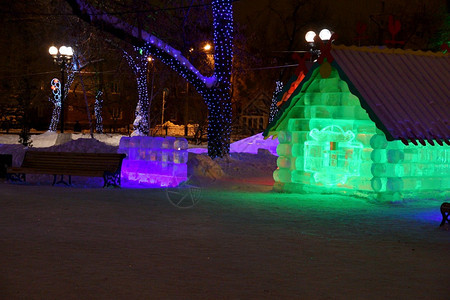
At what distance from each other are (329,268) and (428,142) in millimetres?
Result: 8485

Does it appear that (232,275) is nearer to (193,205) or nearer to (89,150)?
(193,205)

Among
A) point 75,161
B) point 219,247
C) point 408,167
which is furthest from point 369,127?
point 219,247

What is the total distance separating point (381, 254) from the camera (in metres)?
9.68

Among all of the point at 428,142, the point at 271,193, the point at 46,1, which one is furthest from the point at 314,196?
the point at 46,1

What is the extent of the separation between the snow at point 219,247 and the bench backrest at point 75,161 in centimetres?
156

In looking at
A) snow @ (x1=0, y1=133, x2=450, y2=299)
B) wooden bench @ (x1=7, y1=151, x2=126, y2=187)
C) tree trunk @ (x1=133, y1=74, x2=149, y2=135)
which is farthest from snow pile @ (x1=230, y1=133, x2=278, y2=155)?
snow @ (x1=0, y1=133, x2=450, y2=299)

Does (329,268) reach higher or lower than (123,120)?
lower

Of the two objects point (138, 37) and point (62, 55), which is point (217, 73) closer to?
point (138, 37)

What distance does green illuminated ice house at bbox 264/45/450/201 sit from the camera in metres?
16.0

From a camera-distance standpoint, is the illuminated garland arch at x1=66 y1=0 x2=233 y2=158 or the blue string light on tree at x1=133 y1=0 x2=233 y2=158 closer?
the illuminated garland arch at x1=66 y1=0 x2=233 y2=158

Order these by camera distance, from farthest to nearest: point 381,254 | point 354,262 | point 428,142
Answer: point 428,142 < point 381,254 < point 354,262

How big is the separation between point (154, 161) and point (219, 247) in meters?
9.69

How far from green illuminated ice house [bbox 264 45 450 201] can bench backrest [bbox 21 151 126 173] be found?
432 centimetres

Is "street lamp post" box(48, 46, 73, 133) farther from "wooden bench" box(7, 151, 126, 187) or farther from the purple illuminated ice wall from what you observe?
the purple illuminated ice wall
